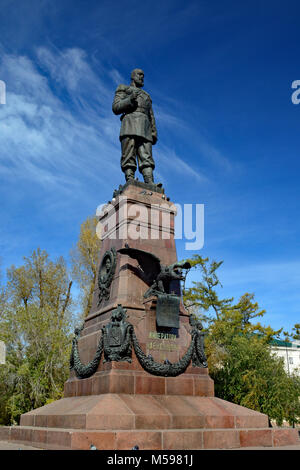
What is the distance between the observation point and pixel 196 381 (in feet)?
32.0

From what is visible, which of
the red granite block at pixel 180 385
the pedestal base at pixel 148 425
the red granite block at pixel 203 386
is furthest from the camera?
the red granite block at pixel 203 386

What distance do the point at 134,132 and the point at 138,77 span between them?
6.74ft

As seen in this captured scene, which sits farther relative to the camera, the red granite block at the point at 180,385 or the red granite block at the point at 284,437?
the red granite block at the point at 180,385

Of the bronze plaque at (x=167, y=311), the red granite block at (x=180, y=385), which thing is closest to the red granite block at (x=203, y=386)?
the red granite block at (x=180, y=385)

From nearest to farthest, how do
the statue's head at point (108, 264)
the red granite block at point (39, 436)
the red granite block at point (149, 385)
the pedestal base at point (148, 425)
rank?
the pedestal base at point (148, 425), the red granite block at point (39, 436), the red granite block at point (149, 385), the statue's head at point (108, 264)

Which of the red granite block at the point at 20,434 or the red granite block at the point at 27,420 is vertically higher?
the red granite block at the point at 27,420

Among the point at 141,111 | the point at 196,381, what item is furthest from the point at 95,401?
the point at 141,111

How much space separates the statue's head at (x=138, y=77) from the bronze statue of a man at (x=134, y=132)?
1.07 ft

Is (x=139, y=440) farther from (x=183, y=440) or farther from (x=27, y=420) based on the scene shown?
(x=27, y=420)

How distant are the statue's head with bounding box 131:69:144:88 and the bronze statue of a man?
325mm

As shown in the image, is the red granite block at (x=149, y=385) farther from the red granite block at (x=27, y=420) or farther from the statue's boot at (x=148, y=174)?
the statue's boot at (x=148, y=174)

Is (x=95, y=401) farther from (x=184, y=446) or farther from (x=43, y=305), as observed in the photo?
(x=43, y=305)

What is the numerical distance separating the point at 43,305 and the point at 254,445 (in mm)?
23920

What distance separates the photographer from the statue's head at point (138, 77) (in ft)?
44.1
